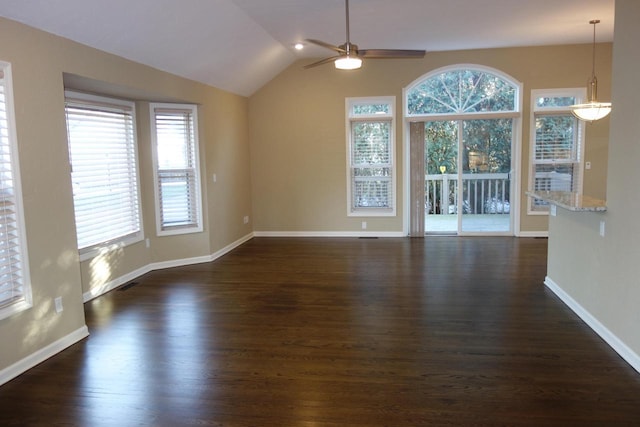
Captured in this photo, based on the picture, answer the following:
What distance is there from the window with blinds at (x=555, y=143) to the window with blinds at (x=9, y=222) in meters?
7.01

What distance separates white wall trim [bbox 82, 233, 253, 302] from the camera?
4.82 meters

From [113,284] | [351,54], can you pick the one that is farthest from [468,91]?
[113,284]

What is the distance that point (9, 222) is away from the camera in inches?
122

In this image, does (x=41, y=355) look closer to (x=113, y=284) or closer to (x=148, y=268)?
(x=113, y=284)

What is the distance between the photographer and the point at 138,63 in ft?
15.3

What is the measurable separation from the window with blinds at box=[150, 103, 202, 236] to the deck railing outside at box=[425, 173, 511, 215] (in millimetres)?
4007

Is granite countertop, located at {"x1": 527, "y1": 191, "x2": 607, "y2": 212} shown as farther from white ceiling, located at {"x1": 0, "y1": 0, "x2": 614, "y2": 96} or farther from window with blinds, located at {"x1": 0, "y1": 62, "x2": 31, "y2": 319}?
window with blinds, located at {"x1": 0, "y1": 62, "x2": 31, "y2": 319}

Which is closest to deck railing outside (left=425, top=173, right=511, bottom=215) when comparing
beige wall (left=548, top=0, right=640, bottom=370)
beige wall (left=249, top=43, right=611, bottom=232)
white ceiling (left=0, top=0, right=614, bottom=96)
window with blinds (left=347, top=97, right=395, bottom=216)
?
beige wall (left=249, top=43, right=611, bottom=232)

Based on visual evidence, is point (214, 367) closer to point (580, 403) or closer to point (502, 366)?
point (502, 366)

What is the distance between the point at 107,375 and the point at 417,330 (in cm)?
235

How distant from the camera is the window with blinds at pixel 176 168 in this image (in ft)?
19.0

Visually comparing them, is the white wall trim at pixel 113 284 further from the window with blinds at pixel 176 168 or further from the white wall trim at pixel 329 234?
the white wall trim at pixel 329 234

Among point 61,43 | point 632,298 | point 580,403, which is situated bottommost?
point 580,403

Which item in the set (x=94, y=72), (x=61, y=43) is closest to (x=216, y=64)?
(x=94, y=72)
